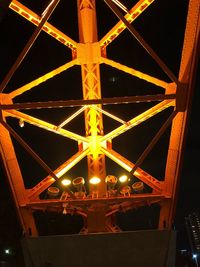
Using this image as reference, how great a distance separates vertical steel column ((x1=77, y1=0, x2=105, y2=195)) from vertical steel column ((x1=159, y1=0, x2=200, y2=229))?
7.66 ft

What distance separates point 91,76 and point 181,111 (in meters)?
3.86

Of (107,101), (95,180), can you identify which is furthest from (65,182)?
(107,101)

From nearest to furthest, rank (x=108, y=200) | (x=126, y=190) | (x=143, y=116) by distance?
(x=143, y=116) < (x=108, y=200) < (x=126, y=190)

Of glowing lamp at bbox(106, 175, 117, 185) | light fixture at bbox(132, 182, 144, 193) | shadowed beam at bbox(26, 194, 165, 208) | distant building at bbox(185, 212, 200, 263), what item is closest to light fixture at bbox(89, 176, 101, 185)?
glowing lamp at bbox(106, 175, 117, 185)

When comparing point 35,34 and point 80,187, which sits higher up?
point 35,34

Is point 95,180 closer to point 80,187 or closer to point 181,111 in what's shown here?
point 80,187

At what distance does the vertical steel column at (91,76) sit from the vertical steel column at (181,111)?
7.66 feet

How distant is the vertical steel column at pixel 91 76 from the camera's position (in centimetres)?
1366

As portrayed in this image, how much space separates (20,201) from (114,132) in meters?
3.86

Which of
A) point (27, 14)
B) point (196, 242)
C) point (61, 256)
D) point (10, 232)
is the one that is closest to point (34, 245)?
point (61, 256)

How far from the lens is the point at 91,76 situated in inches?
553

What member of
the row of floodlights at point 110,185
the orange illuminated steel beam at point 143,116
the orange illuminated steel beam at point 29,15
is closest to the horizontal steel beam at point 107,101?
the orange illuminated steel beam at point 143,116

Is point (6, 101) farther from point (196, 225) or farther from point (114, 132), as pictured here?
point (196, 225)

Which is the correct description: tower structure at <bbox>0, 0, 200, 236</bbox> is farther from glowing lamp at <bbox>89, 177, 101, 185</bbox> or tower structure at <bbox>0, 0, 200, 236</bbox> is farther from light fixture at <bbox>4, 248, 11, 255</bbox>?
light fixture at <bbox>4, 248, 11, 255</bbox>
